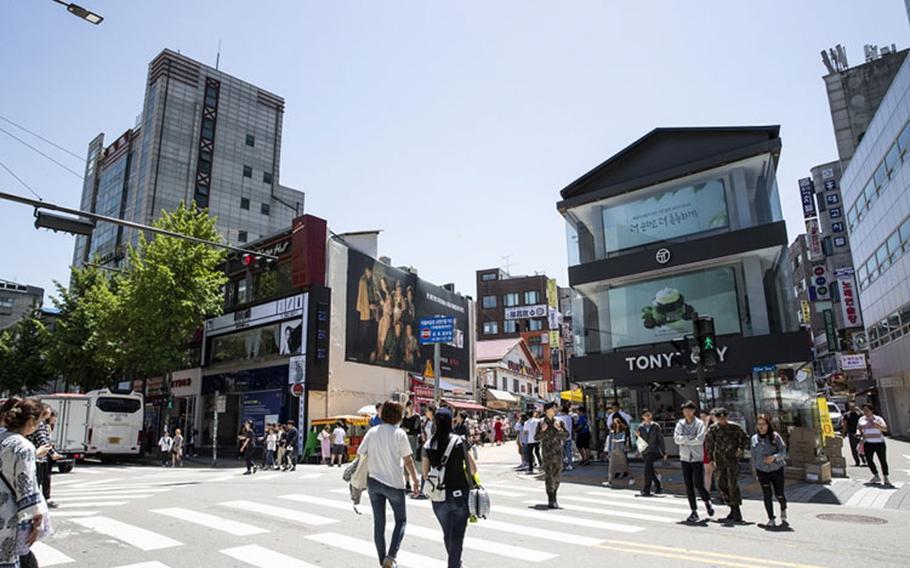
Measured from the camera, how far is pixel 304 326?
2822 cm

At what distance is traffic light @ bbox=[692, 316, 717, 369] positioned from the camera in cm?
1200

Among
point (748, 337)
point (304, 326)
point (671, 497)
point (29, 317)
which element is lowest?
point (671, 497)

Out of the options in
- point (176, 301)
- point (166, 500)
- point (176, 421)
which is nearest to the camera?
point (166, 500)

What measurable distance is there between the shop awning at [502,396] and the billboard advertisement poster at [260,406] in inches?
813

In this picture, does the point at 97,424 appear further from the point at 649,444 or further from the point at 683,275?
the point at 683,275

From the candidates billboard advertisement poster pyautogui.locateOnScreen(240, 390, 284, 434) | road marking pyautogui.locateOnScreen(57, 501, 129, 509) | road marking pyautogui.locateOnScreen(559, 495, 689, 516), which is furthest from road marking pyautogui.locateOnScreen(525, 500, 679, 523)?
billboard advertisement poster pyautogui.locateOnScreen(240, 390, 284, 434)

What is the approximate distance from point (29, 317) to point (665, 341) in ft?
141

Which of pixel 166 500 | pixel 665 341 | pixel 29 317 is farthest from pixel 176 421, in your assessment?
pixel 665 341

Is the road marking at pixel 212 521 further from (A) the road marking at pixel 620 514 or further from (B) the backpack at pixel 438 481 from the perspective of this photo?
(A) the road marking at pixel 620 514

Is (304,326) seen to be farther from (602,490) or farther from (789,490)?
(789,490)

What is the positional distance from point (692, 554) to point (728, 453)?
9.90ft

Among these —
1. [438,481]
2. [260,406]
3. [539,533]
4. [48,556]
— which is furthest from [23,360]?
[438,481]

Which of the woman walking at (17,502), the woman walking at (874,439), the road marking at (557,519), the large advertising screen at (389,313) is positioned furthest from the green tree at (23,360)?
the woman walking at (874,439)

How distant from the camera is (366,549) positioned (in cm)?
720
